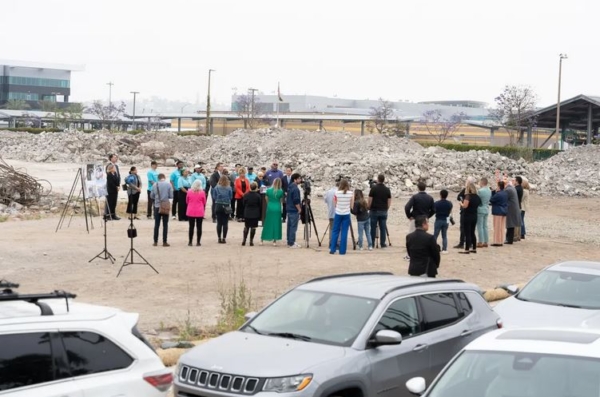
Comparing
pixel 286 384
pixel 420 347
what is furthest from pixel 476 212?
pixel 286 384

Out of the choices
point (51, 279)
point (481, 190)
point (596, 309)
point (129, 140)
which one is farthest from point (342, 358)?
point (129, 140)

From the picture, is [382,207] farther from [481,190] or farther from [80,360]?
[80,360]

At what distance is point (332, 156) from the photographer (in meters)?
59.1

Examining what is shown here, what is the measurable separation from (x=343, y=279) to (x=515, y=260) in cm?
1487

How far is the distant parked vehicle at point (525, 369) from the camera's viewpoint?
21.1 feet

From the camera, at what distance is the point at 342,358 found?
8172 mm

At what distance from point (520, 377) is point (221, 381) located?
8.58 ft

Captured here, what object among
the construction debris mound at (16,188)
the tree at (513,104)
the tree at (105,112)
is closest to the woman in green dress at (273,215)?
the construction debris mound at (16,188)

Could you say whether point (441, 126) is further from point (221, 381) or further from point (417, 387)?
point (417, 387)

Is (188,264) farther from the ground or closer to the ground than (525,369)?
closer to the ground

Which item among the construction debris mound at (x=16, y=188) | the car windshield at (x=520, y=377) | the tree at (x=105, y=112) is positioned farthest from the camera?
the tree at (x=105, y=112)

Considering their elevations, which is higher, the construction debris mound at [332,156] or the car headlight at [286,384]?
the construction debris mound at [332,156]

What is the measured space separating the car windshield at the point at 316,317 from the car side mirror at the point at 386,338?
20 cm

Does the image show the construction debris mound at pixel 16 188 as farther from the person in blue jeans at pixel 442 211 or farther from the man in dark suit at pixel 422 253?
the man in dark suit at pixel 422 253
